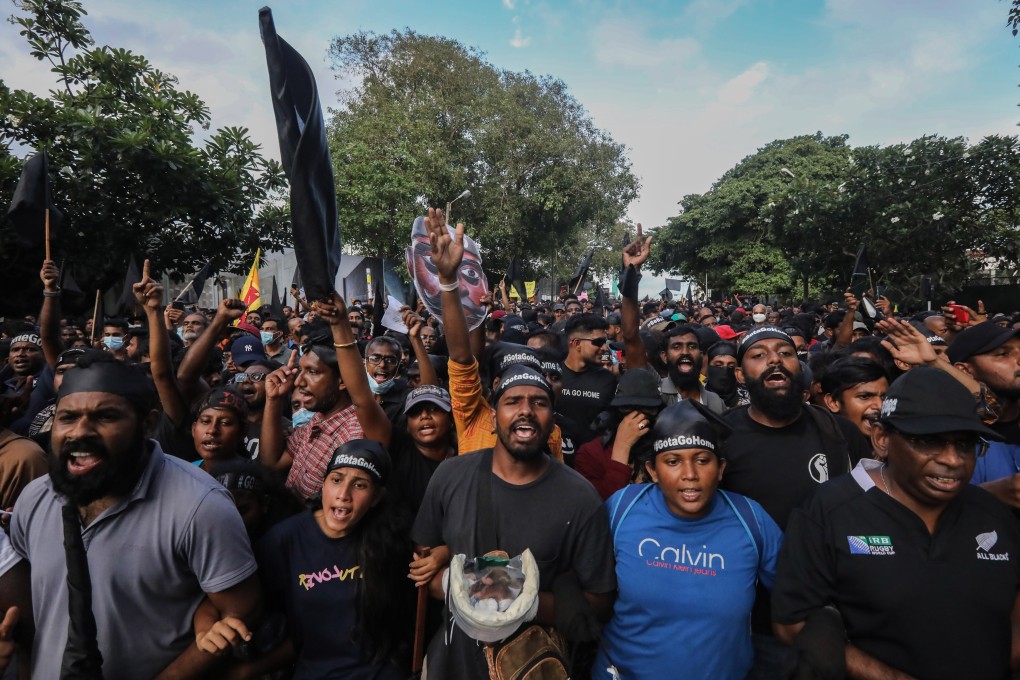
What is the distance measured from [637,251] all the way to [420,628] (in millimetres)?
3200

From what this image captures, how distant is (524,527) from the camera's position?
2.47 meters

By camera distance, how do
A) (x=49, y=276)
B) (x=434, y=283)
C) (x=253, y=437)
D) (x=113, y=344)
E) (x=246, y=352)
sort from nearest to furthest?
1. (x=253, y=437)
2. (x=49, y=276)
3. (x=434, y=283)
4. (x=246, y=352)
5. (x=113, y=344)

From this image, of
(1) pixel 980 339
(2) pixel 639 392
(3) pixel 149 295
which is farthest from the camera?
(3) pixel 149 295

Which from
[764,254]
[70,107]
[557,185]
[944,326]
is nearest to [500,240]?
[557,185]

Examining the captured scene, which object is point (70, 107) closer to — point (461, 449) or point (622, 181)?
point (461, 449)

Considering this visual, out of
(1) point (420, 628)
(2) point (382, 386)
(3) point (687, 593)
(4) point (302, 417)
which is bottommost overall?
(1) point (420, 628)

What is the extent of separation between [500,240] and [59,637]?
2610 centimetres

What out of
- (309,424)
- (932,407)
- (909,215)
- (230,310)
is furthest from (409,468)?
(909,215)

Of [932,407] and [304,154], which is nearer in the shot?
[932,407]

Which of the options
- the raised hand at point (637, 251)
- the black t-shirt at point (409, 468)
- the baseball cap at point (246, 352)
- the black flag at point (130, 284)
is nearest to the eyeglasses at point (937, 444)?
the black t-shirt at point (409, 468)

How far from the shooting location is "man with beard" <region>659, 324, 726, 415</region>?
4.02m

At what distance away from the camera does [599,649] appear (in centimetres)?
250

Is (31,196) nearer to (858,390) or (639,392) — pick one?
(639,392)

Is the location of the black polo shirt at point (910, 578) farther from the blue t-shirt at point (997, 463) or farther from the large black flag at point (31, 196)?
the large black flag at point (31, 196)
